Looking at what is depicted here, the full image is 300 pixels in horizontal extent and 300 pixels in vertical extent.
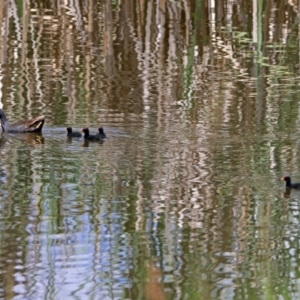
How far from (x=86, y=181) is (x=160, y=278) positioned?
291cm

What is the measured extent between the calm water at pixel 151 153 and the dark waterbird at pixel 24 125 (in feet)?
0.40

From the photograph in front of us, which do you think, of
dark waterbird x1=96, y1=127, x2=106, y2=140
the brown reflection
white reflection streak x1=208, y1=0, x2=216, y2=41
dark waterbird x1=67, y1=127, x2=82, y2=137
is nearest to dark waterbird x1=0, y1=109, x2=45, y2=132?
the brown reflection

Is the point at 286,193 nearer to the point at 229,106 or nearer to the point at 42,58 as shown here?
the point at 229,106

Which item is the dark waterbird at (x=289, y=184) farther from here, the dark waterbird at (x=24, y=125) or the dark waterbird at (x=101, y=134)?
the dark waterbird at (x=24, y=125)

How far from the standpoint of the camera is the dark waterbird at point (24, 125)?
12328 millimetres

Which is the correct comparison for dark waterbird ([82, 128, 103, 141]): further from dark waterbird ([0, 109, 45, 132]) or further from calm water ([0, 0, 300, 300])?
dark waterbird ([0, 109, 45, 132])

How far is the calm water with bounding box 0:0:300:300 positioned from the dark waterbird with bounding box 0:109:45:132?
0.40ft

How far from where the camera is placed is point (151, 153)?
1137 centimetres

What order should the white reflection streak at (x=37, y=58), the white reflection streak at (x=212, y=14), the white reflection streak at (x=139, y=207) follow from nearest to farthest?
the white reflection streak at (x=139, y=207), the white reflection streak at (x=37, y=58), the white reflection streak at (x=212, y=14)

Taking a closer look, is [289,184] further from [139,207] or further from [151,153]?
[151,153]

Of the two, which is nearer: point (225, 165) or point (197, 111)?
point (225, 165)

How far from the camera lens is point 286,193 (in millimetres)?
9758

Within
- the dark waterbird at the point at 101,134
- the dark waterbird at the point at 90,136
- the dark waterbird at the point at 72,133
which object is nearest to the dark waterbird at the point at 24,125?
the dark waterbird at the point at 72,133

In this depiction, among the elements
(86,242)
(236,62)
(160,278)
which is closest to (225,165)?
(86,242)
